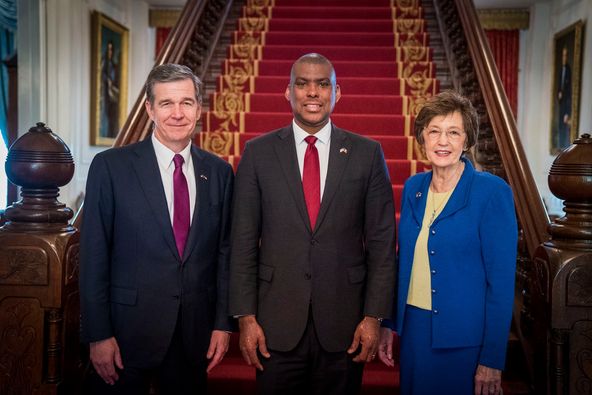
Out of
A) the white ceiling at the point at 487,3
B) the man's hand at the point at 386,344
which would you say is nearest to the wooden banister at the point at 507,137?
the man's hand at the point at 386,344

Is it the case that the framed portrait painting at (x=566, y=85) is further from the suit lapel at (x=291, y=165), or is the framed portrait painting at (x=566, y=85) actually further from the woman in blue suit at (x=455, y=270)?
the suit lapel at (x=291, y=165)

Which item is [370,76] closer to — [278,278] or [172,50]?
[172,50]

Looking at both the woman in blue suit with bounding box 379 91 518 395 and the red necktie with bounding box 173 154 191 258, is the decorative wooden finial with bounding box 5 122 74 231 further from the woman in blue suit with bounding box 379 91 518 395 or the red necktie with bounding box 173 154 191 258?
the woman in blue suit with bounding box 379 91 518 395

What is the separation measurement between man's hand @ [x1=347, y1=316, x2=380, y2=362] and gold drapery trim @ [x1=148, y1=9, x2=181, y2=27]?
1004 cm

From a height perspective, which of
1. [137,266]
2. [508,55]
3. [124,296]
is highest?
[508,55]

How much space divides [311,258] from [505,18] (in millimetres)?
10058

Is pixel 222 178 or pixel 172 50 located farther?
pixel 172 50

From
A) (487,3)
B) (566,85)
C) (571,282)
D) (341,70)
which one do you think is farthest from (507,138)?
(487,3)

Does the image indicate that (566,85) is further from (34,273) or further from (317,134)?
(34,273)

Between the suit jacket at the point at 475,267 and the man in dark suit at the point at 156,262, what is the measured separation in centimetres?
75

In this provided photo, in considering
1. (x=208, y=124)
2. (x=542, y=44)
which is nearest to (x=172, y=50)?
(x=208, y=124)

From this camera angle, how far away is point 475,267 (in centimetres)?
206

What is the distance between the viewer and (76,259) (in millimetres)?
2393

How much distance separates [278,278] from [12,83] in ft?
20.1
